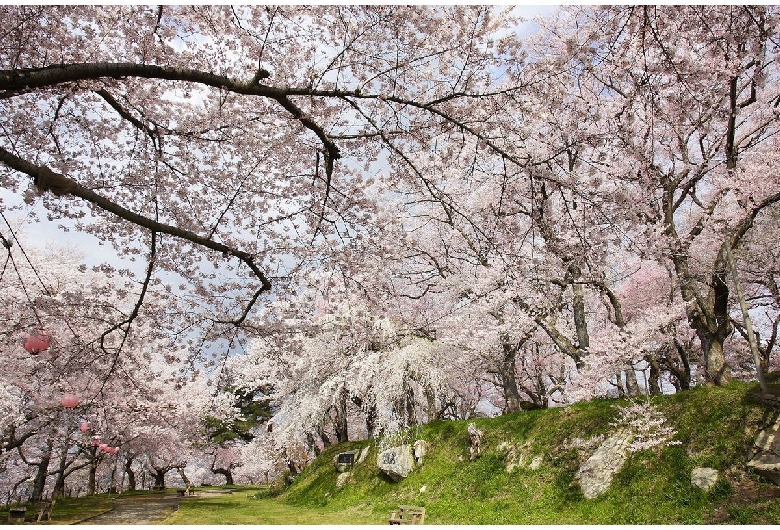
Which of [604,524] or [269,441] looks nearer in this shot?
[604,524]

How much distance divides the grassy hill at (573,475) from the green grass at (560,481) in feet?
0.06

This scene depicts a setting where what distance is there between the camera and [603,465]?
8.52m

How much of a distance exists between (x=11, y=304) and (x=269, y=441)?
12.9m

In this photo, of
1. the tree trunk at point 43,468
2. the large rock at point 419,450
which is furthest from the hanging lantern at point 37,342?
the tree trunk at point 43,468

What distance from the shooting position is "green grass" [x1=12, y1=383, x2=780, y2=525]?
22.6 feet

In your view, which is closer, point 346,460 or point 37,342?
point 37,342

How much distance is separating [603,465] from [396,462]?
6.01 m

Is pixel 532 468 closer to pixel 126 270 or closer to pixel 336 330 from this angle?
pixel 336 330

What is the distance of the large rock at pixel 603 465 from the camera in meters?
8.30

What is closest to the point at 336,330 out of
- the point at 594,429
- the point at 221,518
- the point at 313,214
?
the point at 221,518

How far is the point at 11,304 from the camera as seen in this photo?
10008 millimetres

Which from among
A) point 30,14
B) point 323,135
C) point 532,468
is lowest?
point 532,468

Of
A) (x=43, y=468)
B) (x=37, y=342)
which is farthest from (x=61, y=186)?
(x=43, y=468)

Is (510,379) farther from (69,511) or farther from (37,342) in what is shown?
(69,511)
